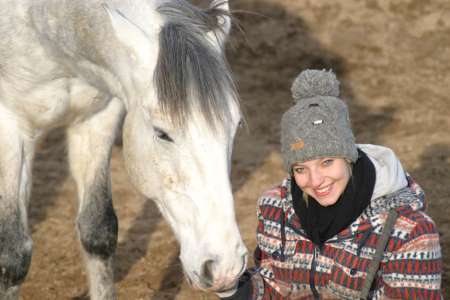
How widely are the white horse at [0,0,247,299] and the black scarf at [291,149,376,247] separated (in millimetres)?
364

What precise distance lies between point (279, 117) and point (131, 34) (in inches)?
167

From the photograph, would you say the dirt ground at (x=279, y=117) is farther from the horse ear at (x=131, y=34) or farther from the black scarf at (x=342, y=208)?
the black scarf at (x=342, y=208)

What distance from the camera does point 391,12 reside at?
850cm

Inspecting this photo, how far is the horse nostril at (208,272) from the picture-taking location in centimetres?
272

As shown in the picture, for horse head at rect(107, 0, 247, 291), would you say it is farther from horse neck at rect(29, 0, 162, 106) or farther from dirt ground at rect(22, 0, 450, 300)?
dirt ground at rect(22, 0, 450, 300)

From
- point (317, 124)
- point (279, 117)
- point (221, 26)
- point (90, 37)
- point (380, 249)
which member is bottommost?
point (279, 117)

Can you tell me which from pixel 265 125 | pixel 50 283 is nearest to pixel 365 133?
pixel 265 125

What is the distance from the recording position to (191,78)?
110 inches

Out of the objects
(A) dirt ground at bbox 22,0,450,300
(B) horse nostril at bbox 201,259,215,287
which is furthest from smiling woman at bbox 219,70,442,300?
(A) dirt ground at bbox 22,0,450,300

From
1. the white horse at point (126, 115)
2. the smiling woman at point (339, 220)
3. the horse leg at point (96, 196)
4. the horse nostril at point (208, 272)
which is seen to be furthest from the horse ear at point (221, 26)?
the horse leg at point (96, 196)

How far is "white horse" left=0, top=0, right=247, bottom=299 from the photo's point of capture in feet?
9.08

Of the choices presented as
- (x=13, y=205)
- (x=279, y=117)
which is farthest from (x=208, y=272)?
(x=279, y=117)

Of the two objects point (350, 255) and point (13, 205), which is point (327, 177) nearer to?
point (350, 255)

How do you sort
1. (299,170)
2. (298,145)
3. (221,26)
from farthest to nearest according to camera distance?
(221,26) < (299,170) < (298,145)
